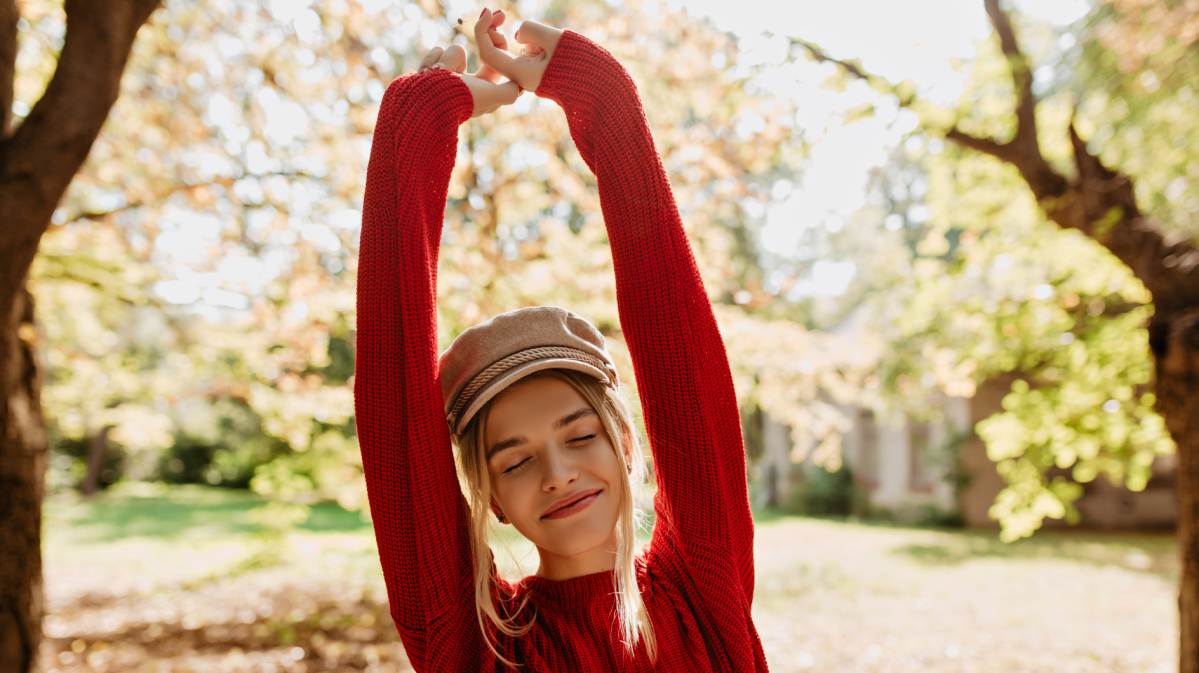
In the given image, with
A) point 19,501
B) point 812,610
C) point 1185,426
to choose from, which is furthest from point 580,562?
point 812,610

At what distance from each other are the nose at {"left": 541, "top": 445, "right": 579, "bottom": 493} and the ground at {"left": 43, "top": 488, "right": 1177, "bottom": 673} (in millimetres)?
4769

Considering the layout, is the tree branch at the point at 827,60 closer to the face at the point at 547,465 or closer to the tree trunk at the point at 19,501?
the face at the point at 547,465

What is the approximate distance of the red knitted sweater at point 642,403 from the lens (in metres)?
1.10

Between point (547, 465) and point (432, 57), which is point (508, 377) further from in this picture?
point (432, 57)

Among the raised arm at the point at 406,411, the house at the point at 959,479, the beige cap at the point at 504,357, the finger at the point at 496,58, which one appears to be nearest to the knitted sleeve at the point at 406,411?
the raised arm at the point at 406,411

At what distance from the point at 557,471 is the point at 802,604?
7.18m

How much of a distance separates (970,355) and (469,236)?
370 centimetres

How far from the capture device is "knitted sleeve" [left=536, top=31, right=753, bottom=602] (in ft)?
4.09

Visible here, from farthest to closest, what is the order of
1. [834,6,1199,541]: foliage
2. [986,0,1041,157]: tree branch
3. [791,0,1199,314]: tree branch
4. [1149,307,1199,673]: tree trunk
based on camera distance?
[834,6,1199,541]: foliage < [986,0,1041,157]: tree branch < [791,0,1199,314]: tree branch < [1149,307,1199,673]: tree trunk

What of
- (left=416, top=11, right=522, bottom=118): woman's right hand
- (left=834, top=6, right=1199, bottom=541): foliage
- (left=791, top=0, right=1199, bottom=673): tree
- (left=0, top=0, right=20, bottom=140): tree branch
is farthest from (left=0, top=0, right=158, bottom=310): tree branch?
(left=834, top=6, right=1199, bottom=541): foliage

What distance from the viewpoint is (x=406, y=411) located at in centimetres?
110

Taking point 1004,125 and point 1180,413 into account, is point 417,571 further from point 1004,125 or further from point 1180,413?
point 1004,125

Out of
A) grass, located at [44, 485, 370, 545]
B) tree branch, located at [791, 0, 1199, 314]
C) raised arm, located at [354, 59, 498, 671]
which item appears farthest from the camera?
grass, located at [44, 485, 370, 545]

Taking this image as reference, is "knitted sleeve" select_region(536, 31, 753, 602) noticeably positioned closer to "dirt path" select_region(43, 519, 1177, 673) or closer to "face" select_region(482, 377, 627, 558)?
"face" select_region(482, 377, 627, 558)
